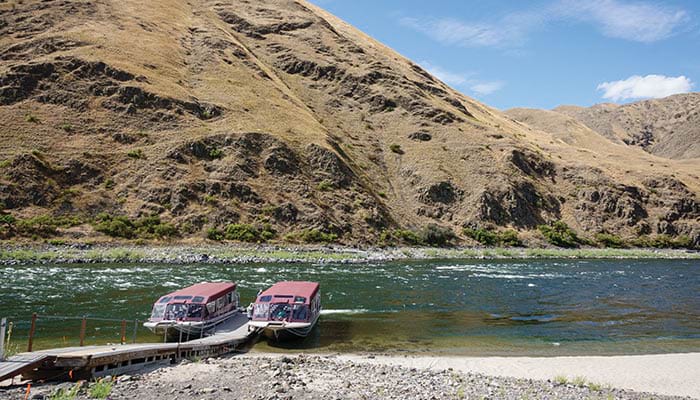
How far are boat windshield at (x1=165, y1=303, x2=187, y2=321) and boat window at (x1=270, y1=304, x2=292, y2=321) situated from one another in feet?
14.5

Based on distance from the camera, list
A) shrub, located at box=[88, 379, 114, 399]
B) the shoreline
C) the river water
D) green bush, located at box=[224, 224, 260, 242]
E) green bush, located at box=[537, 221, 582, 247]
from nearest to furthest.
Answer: shrub, located at box=[88, 379, 114, 399] → the river water → the shoreline → green bush, located at box=[224, 224, 260, 242] → green bush, located at box=[537, 221, 582, 247]

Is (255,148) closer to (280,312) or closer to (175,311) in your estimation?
(175,311)

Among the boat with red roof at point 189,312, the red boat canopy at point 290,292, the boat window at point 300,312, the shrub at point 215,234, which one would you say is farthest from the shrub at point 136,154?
the boat window at point 300,312

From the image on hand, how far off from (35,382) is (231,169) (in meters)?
63.2

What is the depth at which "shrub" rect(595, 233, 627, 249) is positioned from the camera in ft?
299

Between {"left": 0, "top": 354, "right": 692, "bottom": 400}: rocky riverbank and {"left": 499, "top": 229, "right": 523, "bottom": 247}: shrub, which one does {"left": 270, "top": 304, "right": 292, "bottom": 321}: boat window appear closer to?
{"left": 0, "top": 354, "right": 692, "bottom": 400}: rocky riverbank

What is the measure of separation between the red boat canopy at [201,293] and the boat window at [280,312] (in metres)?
3.48

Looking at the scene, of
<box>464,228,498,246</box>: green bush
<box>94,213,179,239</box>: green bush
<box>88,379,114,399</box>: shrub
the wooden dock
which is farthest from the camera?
<box>464,228,498,246</box>: green bush

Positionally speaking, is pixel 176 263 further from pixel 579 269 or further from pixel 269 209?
pixel 579 269

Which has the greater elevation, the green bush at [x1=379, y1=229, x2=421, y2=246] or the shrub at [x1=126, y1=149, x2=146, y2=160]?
the shrub at [x1=126, y1=149, x2=146, y2=160]

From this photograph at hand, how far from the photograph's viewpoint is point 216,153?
3118 inches

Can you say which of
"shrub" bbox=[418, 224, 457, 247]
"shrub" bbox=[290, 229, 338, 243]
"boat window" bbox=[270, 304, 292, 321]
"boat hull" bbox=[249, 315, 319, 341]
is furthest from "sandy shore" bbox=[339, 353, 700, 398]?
"shrub" bbox=[418, 224, 457, 247]

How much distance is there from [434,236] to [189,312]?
60642mm

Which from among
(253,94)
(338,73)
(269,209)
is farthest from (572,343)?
(338,73)
